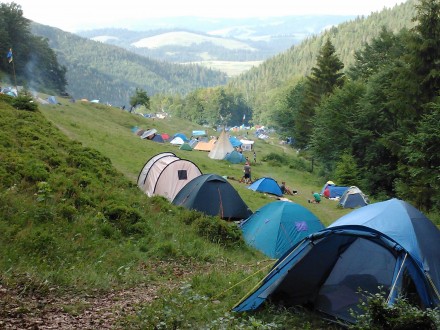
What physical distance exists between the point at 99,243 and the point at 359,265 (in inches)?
221

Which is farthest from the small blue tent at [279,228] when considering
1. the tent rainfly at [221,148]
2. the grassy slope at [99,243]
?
the tent rainfly at [221,148]

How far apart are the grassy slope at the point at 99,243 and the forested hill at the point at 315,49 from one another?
14631 centimetres

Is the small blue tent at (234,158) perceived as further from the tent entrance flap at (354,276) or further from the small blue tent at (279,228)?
the tent entrance flap at (354,276)

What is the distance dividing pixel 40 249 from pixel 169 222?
16.8 ft

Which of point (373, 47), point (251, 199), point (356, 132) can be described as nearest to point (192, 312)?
point (251, 199)

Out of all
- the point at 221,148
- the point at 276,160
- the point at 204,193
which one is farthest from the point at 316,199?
the point at 276,160

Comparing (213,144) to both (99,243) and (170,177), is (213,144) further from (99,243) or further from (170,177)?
(99,243)

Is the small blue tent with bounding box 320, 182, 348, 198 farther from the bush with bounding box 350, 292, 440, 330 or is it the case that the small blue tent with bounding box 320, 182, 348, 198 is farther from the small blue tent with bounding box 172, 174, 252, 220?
the bush with bounding box 350, 292, 440, 330

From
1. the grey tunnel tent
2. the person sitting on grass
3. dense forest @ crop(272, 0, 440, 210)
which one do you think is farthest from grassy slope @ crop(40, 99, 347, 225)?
dense forest @ crop(272, 0, 440, 210)

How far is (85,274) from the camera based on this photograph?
8453 millimetres

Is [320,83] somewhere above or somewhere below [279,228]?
above

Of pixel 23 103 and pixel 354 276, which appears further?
pixel 23 103

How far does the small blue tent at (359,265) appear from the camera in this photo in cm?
679

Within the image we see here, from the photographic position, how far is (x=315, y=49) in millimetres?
183875
